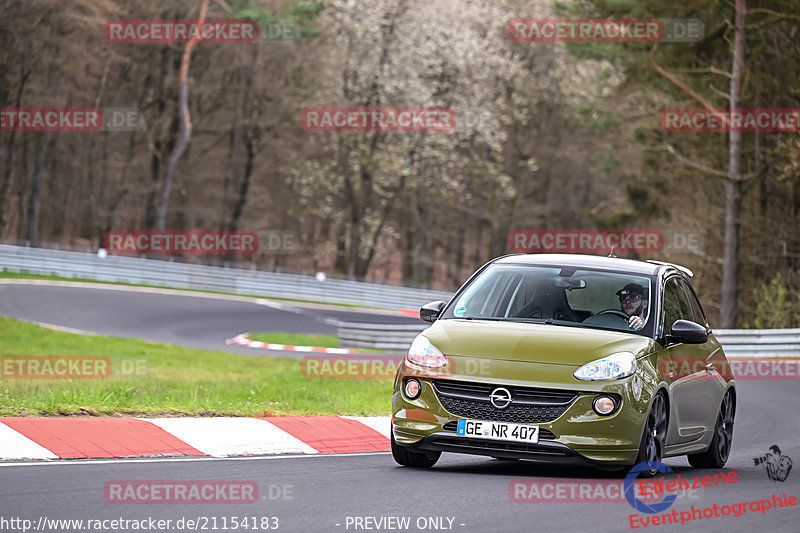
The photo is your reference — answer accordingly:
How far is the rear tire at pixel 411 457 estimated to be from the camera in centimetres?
955

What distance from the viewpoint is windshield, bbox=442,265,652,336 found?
1001cm

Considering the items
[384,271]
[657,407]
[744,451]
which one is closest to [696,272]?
[744,451]

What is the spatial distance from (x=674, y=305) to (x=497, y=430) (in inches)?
98.3

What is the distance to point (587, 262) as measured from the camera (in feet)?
34.7

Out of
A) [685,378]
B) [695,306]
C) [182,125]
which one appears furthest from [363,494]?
[182,125]

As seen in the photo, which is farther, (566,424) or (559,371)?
(559,371)

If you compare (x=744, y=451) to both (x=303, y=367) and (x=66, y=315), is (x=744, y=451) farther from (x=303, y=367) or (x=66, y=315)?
(x=66, y=315)

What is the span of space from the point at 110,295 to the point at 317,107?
1817 cm

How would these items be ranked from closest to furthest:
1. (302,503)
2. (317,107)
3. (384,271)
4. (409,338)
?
(302,503) < (409,338) < (317,107) < (384,271)

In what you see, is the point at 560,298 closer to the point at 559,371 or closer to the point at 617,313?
the point at 617,313

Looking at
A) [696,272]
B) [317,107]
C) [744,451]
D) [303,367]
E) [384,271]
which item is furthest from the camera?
[384,271]

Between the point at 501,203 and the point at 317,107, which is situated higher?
the point at 317,107

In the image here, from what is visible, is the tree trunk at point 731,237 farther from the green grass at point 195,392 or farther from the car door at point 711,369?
the car door at point 711,369

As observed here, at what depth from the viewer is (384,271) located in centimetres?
8619
